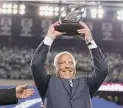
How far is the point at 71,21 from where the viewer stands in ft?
5.64

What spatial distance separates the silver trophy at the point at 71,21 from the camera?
1663mm

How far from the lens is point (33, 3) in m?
7.08

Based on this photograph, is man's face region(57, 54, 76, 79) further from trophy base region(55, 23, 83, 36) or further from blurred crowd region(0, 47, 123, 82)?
blurred crowd region(0, 47, 123, 82)

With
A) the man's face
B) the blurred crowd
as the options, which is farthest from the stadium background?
the man's face

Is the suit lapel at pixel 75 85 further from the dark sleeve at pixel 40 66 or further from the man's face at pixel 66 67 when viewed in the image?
the dark sleeve at pixel 40 66

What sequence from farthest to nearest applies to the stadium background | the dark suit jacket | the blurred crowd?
the blurred crowd → the stadium background → the dark suit jacket

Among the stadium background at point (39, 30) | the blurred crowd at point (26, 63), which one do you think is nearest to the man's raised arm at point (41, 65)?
the stadium background at point (39, 30)

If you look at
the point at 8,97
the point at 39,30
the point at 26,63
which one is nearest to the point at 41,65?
the point at 8,97

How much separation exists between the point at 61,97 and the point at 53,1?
5.66 meters

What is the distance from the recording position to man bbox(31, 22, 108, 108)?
1.61 meters

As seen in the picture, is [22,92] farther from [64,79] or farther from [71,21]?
[71,21]

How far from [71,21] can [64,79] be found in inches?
12.4

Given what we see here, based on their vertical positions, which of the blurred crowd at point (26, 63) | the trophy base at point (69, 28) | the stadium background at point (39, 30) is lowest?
the blurred crowd at point (26, 63)

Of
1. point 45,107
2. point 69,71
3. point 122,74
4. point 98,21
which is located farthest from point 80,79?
point 122,74
